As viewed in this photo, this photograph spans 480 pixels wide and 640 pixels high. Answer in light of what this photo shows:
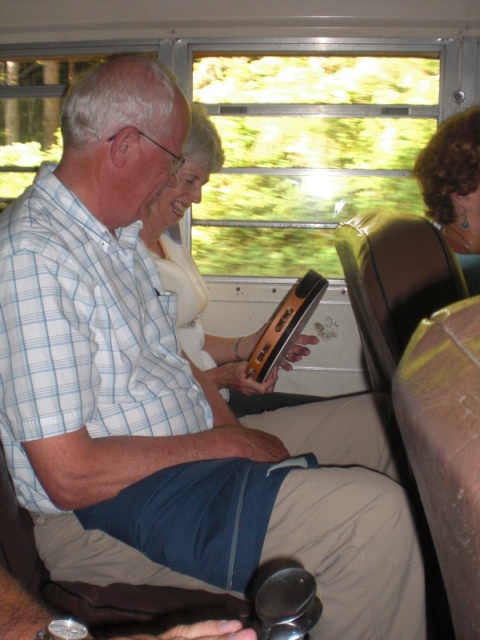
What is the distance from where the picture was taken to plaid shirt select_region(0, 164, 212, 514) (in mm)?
1314

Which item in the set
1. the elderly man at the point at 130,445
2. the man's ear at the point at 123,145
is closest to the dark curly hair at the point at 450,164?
the elderly man at the point at 130,445

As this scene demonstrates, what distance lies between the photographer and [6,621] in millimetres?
849

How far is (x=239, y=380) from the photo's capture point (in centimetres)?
227

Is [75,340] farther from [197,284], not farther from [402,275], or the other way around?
[197,284]

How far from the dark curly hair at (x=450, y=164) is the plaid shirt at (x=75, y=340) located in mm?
1323

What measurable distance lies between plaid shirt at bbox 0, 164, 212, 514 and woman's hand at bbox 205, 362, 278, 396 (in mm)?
441

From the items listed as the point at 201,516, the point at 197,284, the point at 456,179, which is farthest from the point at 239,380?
the point at 456,179

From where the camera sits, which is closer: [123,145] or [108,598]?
[108,598]

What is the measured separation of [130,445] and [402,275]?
0.79 meters

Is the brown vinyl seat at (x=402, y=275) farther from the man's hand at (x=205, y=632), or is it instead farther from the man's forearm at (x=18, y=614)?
the man's forearm at (x=18, y=614)

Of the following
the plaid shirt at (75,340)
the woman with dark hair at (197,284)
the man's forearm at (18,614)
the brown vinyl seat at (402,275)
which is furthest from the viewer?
the woman with dark hair at (197,284)

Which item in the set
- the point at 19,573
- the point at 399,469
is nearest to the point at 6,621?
the point at 19,573

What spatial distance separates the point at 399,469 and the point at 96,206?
1.16 metres

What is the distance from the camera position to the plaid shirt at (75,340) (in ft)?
4.31
